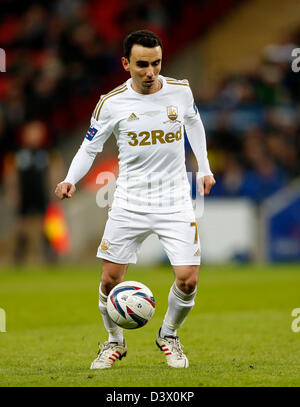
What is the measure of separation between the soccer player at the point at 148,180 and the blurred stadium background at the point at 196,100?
28.1 ft

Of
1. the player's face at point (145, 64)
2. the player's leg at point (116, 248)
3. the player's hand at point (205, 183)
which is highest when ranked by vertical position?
the player's face at point (145, 64)

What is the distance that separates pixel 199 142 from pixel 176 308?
1.25m

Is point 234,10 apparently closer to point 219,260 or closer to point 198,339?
point 219,260

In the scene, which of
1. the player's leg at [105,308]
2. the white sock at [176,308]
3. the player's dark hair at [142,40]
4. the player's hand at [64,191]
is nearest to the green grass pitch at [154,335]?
the player's leg at [105,308]

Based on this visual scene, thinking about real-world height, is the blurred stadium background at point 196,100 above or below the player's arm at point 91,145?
above

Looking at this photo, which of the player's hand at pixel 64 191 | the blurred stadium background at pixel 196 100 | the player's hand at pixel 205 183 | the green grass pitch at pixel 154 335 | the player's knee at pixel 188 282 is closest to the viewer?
the green grass pitch at pixel 154 335

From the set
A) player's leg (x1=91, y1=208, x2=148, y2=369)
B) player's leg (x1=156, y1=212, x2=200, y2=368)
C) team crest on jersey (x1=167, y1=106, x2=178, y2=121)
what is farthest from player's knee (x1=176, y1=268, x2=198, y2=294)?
team crest on jersey (x1=167, y1=106, x2=178, y2=121)

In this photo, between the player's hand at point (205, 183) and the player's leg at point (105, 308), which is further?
the player's hand at point (205, 183)

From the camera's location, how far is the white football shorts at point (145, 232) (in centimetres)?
637

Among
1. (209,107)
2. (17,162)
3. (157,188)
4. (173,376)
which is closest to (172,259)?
(157,188)

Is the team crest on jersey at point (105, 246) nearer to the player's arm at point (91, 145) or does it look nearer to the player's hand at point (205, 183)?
the player's arm at point (91, 145)

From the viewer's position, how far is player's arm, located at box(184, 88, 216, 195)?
655 centimetres

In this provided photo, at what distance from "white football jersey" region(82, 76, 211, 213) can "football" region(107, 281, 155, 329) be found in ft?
1.95

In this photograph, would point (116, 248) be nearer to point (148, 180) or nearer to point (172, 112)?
point (148, 180)
